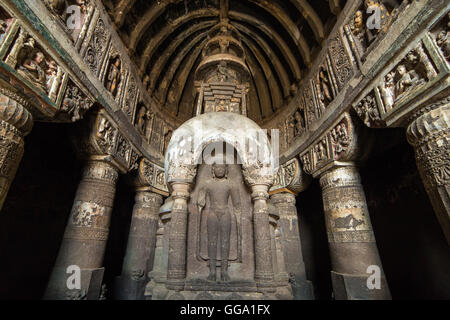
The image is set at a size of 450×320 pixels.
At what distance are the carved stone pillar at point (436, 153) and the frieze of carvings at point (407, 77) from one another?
0.44m

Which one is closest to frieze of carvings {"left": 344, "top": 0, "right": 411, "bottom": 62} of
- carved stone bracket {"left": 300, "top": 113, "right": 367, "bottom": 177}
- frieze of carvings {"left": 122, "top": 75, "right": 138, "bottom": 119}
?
carved stone bracket {"left": 300, "top": 113, "right": 367, "bottom": 177}

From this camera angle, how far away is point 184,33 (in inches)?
372

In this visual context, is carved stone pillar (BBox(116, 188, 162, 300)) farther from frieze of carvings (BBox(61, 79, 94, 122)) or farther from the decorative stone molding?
frieze of carvings (BBox(61, 79, 94, 122))

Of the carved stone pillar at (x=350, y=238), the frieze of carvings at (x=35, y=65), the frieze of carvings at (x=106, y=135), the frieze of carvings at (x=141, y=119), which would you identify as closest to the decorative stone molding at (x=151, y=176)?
the frieze of carvings at (x=141, y=119)

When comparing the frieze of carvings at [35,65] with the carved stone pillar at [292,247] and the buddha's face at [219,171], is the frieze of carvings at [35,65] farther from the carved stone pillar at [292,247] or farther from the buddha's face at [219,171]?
the carved stone pillar at [292,247]

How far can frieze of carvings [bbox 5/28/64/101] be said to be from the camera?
2898 mm

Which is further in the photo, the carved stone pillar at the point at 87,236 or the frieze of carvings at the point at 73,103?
the carved stone pillar at the point at 87,236

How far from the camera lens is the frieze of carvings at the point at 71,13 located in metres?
3.84

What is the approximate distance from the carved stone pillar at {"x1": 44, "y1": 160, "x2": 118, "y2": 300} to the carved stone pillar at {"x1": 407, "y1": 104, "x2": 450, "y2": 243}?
19.6 ft

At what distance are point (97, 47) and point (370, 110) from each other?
631 centimetres
